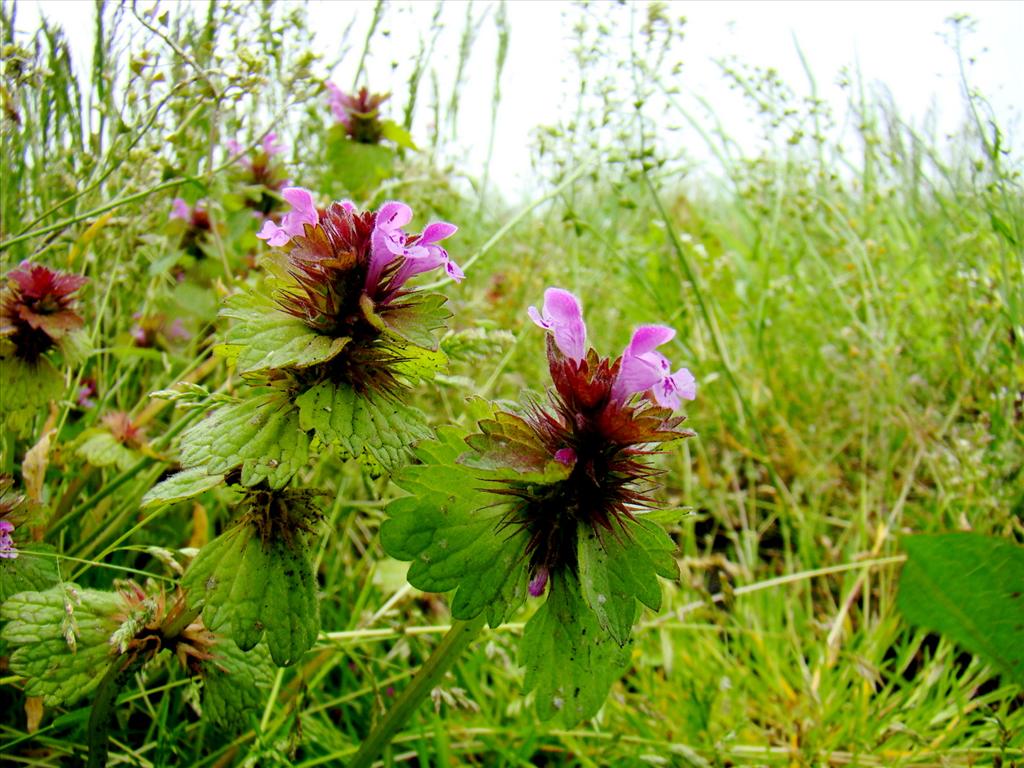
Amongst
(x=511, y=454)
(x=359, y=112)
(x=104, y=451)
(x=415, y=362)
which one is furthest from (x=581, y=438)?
(x=359, y=112)

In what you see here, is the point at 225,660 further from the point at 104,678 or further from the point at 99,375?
the point at 99,375

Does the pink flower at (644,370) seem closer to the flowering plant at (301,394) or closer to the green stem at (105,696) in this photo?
the flowering plant at (301,394)

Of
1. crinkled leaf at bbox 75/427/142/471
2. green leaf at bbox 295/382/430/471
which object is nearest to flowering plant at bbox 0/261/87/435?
crinkled leaf at bbox 75/427/142/471

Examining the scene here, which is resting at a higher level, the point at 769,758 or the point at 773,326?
the point at 773,326

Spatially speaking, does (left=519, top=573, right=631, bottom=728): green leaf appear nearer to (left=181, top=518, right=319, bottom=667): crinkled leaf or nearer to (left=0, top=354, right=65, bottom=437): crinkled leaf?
(left=181, top=518, right=319, bottom=667): crinkled leaf

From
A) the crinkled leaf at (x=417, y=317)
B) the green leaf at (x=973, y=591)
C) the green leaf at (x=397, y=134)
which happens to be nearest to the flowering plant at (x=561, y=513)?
the crinkled leaf at (x=417, y=317)

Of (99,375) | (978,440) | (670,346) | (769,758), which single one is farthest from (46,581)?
(670,346)
